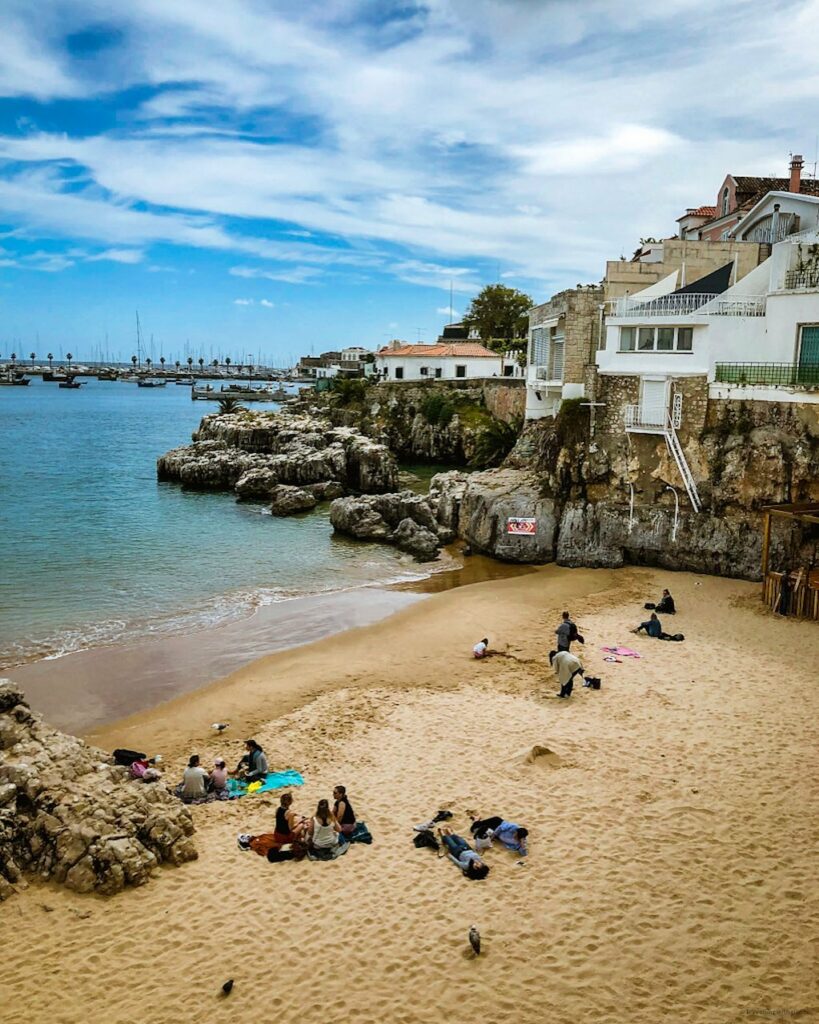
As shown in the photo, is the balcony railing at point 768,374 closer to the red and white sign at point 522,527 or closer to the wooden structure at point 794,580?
the wooden structure at point 794,580

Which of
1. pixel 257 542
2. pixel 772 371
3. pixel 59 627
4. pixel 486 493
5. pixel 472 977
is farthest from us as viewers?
pixel 257 542

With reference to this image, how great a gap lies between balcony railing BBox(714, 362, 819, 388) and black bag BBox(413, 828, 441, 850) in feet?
65.1

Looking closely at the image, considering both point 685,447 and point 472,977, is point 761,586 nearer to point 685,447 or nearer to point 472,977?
point 685,447

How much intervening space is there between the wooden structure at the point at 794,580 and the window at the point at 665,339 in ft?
22.4

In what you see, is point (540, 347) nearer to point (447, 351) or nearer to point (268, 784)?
point (268, 784)

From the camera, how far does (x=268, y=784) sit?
12.8 meters

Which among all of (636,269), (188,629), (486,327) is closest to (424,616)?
(188,629)

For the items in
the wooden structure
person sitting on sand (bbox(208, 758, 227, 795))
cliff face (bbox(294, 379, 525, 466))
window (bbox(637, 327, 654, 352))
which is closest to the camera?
person sitting on sand (bbox(208, 758, 227, 795))

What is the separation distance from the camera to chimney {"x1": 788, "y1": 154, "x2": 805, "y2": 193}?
36156mm

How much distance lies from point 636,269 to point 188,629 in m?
24.0

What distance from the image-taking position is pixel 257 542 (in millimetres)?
34938

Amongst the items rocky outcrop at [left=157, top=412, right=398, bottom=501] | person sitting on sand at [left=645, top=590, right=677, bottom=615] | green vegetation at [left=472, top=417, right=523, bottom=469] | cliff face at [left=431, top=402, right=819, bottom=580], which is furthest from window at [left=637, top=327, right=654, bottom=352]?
rocky outcrop at [left=157, top=412, right=398, bottom=501]

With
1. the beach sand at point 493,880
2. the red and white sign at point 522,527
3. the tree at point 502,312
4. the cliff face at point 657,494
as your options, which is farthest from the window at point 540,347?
the tree at point 502,312

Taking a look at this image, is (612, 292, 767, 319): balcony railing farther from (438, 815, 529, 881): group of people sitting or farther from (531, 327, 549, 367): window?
(438, 815, 529, 881): group of people sitting
